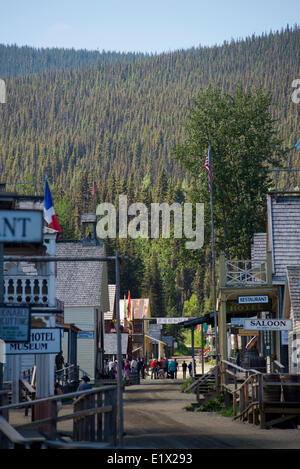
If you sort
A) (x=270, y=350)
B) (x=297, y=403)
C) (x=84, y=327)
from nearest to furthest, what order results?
(x=297, y=403)
(x=270, y=350)
(x=84, y=327)

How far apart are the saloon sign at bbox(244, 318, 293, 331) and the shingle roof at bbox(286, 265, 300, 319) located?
1.57 meters

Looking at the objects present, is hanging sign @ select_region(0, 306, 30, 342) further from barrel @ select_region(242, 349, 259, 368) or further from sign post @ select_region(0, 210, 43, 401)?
barrel @ select_region(242, 349, 259, 368)

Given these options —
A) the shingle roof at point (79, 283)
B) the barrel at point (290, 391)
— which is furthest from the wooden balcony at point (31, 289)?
the shingle roof at point (79, 283)

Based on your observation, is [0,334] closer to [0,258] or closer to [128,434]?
[0,258]

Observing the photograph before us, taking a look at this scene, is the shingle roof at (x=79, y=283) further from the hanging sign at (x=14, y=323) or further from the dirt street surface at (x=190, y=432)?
the hanging sign at (x=14, y=323)

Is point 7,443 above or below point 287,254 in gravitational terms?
below

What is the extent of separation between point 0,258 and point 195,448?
515 centimetres

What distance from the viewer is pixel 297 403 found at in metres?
19.8

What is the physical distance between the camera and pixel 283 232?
32250 millimetres

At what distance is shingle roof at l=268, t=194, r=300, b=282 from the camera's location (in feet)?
102

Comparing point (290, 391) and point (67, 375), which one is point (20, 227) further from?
point (67, 375)

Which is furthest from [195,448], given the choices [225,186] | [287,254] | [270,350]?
[225,186]

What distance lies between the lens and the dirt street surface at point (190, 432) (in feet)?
51.3
